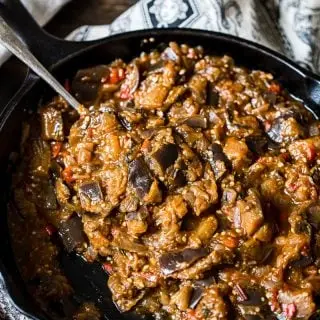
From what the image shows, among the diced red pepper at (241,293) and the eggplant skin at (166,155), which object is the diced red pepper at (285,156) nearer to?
the eggplant skin at (166,155)

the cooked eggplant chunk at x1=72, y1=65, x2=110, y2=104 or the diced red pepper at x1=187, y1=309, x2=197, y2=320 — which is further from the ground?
the cooked eggplant chunk at x1=72, y1=65, x2=110, y2=104

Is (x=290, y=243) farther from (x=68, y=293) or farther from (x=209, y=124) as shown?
(x=68, y=293)

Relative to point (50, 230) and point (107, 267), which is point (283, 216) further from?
point (50, 230)

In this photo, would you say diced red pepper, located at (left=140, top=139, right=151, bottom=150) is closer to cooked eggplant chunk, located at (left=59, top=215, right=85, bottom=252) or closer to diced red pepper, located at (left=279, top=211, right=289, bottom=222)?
cooked eggplant chunk, located at (left=59, top=215, right=85, bottom=252)

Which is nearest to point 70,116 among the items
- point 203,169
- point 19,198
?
point 19,198

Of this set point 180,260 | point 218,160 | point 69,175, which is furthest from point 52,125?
point 180,260

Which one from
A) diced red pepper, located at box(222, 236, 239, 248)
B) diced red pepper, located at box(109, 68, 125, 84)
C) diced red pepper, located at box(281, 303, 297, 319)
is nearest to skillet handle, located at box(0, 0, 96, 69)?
diced red pepper, located at box(109, 68, 125, 84)

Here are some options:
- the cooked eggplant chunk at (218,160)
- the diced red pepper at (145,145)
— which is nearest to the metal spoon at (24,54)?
the diced red pepper at (145,145)
